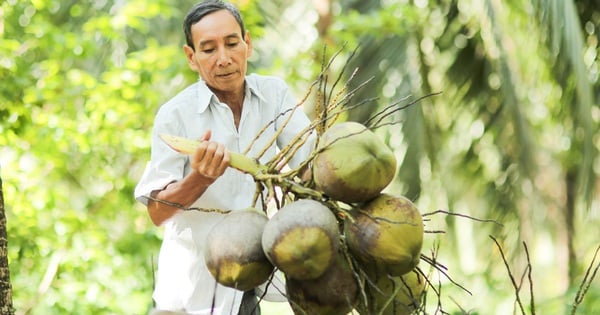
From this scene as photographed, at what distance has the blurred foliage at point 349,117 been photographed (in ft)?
13.0

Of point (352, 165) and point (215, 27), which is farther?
point (215, 27)

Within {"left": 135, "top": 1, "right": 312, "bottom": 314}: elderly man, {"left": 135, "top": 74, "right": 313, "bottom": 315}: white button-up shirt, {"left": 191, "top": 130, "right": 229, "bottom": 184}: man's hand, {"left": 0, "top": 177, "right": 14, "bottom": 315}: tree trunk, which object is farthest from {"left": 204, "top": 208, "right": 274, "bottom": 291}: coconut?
{"left": 0, "top": 177, "right": 14, "bottom": 315}: tree trunk

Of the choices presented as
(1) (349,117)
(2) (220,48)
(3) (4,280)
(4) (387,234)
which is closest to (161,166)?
(2) (220,48)

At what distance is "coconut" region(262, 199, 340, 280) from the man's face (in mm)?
610

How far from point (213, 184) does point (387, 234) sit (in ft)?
2.25

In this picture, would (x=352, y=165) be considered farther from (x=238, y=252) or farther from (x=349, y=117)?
(x=349, y=117)

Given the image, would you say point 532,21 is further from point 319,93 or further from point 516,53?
point 319,93

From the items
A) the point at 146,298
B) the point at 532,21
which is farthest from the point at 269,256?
the point at 532,21

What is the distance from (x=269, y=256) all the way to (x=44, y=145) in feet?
9.61

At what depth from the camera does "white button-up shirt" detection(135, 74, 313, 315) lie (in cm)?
202

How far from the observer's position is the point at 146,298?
153 inches

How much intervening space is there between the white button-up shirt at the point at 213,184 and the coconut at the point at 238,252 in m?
0.51

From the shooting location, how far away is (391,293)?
156 centimetres

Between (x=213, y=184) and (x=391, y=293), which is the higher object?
(x=213, y=184)
